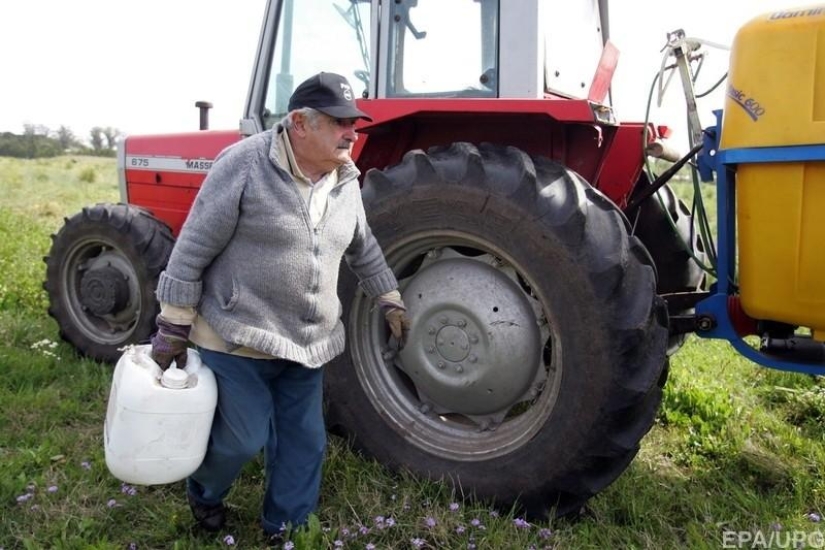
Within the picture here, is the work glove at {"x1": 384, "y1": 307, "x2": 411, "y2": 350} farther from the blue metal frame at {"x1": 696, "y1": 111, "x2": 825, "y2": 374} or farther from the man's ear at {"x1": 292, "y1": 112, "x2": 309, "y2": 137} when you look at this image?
the blue metal frame at {"x1": 696, "y1": 111, "x2": 825, "y2": 374}

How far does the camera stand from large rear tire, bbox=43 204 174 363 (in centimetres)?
415

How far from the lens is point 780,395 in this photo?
3785 millimetres

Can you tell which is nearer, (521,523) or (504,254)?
(521,523)

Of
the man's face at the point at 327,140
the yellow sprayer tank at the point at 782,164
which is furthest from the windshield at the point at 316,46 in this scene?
the yellow sprayer tank at the point at 782,164

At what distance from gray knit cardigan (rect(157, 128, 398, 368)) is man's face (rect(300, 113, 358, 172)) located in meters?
0.10

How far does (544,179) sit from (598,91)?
34.1 inches

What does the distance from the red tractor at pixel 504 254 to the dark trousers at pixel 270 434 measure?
0.46 metres

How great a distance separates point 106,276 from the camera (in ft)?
13.9

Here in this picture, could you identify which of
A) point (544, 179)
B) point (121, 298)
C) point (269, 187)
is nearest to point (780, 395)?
point (544, 179)

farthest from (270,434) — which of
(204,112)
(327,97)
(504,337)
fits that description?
(204,112)

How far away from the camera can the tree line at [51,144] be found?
1551 inches

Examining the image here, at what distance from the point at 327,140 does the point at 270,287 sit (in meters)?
0.48

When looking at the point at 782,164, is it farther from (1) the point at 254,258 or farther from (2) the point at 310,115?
(1) the point at 254,258

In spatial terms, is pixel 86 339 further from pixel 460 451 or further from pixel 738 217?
pixel 738 217
